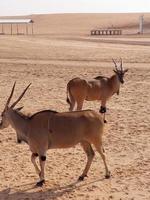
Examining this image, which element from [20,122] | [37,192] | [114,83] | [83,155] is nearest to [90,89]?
[114,83]

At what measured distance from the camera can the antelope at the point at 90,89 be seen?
12078mm

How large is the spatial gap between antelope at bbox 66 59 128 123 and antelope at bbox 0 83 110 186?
4206 mm

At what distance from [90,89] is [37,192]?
5.35 meters

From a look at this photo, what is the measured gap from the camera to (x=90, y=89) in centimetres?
1240

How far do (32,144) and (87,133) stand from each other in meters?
0.93

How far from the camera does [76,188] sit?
25.0 ft

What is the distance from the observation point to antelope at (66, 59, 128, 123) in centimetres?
1208

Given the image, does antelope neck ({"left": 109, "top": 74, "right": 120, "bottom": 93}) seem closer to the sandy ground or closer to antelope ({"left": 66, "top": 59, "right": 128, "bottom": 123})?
antelope ({"left": 66, "top": 59, "right": 128, "bottom": 123})

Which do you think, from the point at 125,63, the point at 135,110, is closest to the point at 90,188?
the point at 135,110

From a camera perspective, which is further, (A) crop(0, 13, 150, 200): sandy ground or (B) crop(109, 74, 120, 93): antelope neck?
(B) crop(109, 74, 120, 93): antelope neck

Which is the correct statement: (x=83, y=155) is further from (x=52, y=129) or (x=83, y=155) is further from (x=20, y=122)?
(x=20, y=122)

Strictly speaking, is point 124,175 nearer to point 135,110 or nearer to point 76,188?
point 76,188

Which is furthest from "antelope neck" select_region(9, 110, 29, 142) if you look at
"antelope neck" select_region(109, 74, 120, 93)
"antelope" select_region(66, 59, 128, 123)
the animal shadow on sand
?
"antelope neck" select_region(109, 74, 120, 93)

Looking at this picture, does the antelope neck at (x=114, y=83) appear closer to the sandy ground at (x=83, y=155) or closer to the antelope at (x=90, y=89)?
the antelope at (x=90, y=89)
